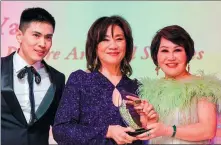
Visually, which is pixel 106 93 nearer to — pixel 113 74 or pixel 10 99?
pixel 113 74

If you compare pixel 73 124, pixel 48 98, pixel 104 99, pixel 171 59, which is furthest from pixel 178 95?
pixel 48 98

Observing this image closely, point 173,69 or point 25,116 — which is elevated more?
point 173,69

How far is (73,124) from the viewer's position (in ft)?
4.13

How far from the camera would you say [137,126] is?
4.06 ft

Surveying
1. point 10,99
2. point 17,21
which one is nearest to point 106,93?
point 10,99

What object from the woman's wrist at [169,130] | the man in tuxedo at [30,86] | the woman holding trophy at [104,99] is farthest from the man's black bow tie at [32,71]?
the woman's wrist at [169,130]

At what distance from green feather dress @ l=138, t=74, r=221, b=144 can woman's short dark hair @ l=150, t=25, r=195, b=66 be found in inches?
3.5

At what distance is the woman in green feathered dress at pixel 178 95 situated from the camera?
124 cm

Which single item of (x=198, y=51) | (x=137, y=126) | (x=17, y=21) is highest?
(x=17, y=21)

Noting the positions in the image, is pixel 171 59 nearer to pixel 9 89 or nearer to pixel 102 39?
pixel 102 39

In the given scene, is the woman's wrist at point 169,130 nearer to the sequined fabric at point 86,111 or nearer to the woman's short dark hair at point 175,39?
the sequined fabric at point 86,111

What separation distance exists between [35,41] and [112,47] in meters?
0.31

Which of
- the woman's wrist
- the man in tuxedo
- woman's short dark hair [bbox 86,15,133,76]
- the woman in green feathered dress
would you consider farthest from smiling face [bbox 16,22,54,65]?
the woman's wrist

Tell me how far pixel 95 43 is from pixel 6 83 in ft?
Result: 1.24
